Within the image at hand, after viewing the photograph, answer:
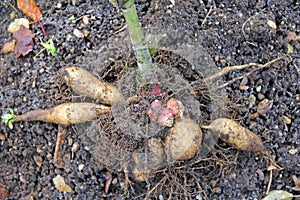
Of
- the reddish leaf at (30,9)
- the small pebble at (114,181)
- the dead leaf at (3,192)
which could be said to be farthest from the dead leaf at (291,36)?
the dead leaf at (3,192)

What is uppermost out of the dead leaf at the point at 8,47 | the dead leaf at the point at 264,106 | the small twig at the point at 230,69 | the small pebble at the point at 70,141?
the dead leaf at the point at 8,47

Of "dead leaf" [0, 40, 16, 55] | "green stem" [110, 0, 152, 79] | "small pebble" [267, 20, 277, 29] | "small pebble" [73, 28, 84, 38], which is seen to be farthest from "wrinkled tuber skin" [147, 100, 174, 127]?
"dead leaf" [0, 40, 16, 55]

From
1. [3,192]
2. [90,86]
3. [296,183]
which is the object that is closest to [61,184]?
[3,192]

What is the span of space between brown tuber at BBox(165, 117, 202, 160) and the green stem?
195 millimetres

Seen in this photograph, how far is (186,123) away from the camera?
134 centimetres

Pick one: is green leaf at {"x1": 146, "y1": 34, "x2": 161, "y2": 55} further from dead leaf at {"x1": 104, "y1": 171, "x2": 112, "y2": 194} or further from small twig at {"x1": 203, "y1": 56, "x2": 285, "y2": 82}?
dead leaf at {"x1": 104, "y1": 171, "x2": 112, "y2": 194}

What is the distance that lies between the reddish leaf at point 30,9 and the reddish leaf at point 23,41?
56mm

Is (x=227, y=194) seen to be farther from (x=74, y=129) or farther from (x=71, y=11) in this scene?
(x=71, y=11)

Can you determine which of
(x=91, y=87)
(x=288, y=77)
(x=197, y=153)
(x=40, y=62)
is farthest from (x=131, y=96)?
(x=288, y=77)

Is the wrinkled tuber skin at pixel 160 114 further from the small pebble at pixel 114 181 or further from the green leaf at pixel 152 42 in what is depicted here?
the small pebble at pixel 114 181

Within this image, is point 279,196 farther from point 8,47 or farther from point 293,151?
point 8,47

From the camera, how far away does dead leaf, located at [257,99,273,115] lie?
4.91ft

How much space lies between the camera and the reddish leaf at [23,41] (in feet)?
5.30

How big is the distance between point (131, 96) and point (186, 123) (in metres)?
0.20
